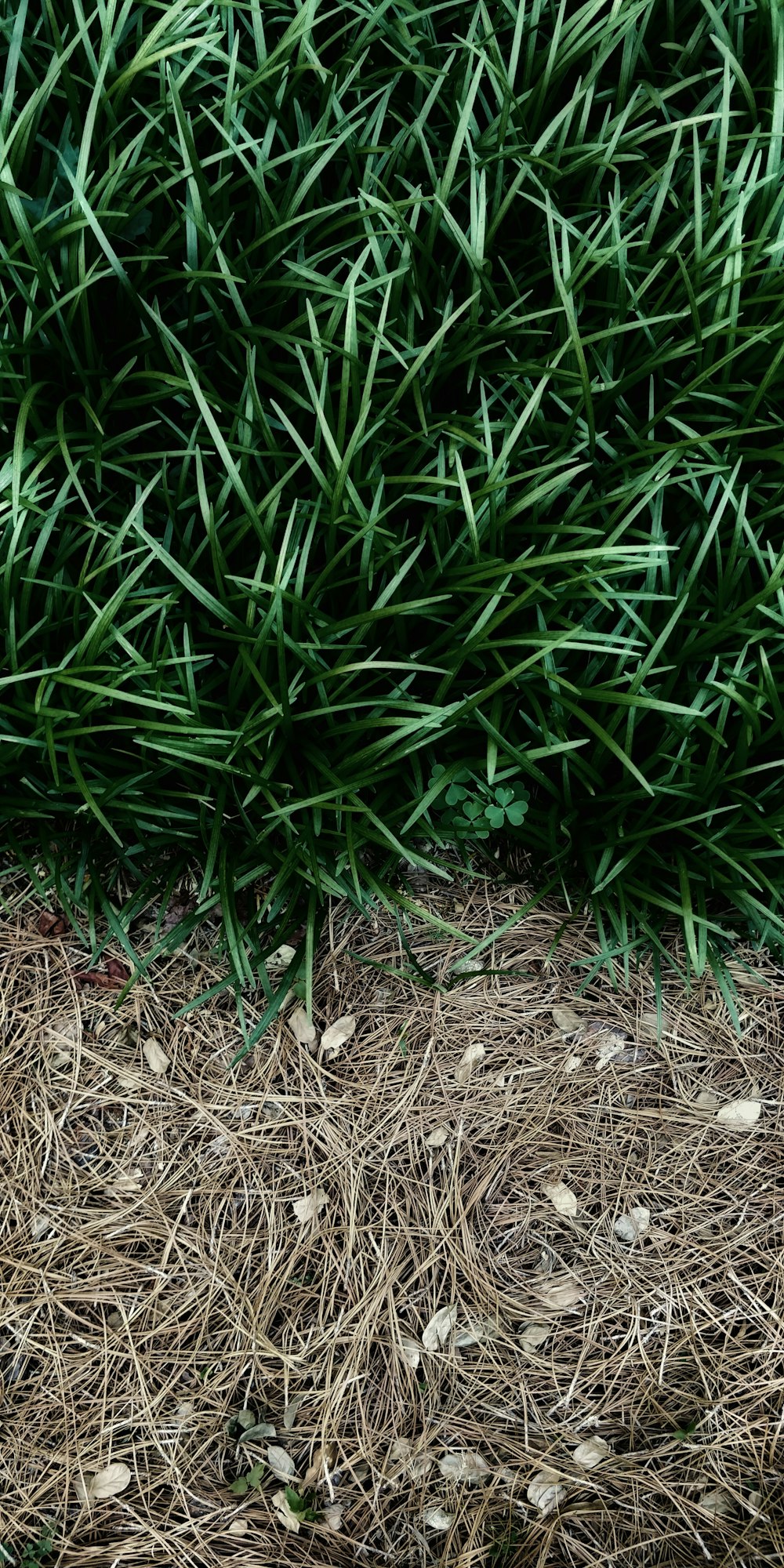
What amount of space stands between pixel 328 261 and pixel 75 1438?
6.23 ft

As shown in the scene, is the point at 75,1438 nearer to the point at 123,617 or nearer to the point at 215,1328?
the point at 215,1328

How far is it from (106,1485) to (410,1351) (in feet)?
1.64

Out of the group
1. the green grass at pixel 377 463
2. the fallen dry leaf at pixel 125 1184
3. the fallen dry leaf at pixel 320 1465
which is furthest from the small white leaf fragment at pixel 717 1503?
the fallen dry leaf at pixel 125 1184

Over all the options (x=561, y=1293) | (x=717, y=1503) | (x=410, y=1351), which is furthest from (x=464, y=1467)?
(x=717, y=1503)

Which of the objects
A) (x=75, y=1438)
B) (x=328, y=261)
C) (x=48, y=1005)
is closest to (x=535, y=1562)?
(x=75, y=1438)

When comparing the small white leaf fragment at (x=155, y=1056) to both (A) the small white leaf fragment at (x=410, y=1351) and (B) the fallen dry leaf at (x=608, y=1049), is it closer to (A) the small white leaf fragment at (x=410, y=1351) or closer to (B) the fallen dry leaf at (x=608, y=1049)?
(A) the small white leaf fragment at (x=410, y=1351)

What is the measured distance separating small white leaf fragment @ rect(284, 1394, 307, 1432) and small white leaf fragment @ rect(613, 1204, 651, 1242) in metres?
0.55

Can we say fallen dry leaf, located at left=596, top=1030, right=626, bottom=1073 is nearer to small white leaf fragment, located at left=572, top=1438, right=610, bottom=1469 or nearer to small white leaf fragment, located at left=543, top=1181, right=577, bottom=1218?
small white leaf fragment, located at left=543, top=1181, right=577, bottom=1218

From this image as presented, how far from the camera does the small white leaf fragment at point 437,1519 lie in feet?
5.16

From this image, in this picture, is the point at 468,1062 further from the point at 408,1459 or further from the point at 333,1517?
the point at 333,1517

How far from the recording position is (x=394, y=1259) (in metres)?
1.62

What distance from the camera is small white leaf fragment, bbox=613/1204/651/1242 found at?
1.67 metres

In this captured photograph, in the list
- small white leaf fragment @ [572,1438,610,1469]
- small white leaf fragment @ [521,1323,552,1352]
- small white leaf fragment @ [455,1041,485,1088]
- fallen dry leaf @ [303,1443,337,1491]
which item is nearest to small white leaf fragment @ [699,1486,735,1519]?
small white leaf fragment @ [572,1438,610,1469]

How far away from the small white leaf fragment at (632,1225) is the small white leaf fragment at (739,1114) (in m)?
0.20
